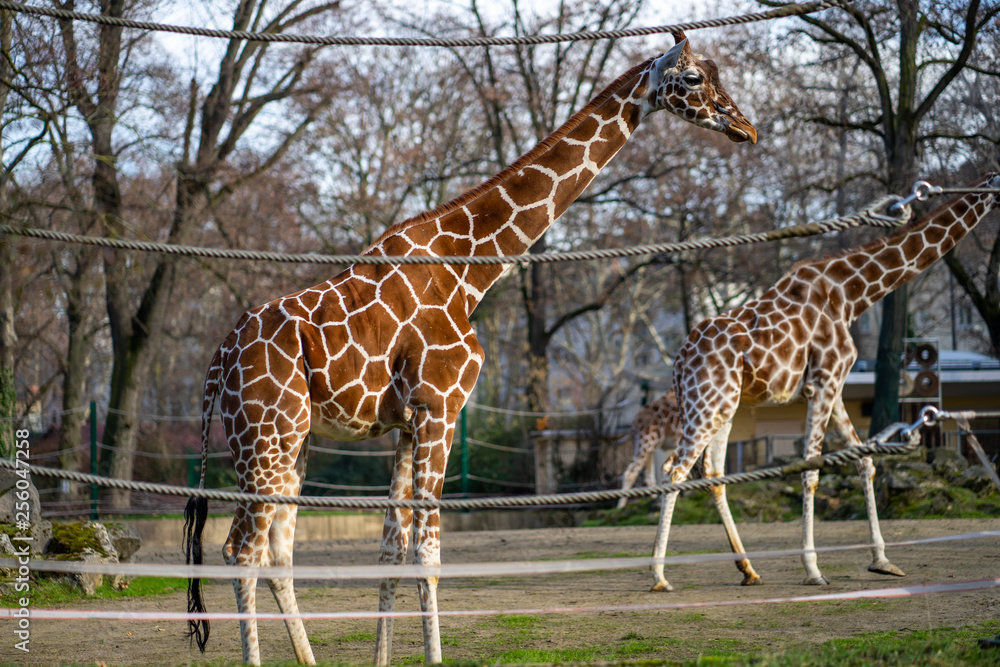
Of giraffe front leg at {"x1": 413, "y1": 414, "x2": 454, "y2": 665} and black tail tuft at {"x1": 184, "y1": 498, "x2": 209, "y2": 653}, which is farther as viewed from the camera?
black tail tuft at {"x1": 184, "y1": 498, "x2": 209, "y2": 653}

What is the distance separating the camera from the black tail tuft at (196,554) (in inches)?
179

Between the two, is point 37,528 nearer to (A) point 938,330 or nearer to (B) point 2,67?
(B) point 2,67

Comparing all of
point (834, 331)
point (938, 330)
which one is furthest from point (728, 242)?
point (938, 330)

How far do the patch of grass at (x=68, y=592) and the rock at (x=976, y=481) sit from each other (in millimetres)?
9229

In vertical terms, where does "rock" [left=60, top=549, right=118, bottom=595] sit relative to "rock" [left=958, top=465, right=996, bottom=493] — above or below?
below

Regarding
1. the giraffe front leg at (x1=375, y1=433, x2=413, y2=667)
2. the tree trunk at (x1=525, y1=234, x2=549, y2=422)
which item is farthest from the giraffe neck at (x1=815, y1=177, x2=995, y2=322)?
the tree trunk at (x1=525, y1=234, x2=549, y2=422)

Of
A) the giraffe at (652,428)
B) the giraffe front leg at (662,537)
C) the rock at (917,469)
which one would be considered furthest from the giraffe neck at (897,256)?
the giraffe at (652,428)

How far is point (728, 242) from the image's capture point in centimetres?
360

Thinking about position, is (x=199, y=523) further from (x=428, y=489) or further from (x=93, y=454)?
(x=93, y=454)

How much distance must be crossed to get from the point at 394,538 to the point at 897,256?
5110 mm

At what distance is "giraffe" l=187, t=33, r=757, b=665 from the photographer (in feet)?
14.5

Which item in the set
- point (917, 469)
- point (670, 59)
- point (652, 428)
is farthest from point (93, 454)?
point (917, 469)

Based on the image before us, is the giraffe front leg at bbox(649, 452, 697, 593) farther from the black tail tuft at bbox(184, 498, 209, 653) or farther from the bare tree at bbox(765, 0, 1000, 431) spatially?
the bare tree at bbox(765, 0, 1000, 431)

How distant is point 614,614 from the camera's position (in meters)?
5.91
